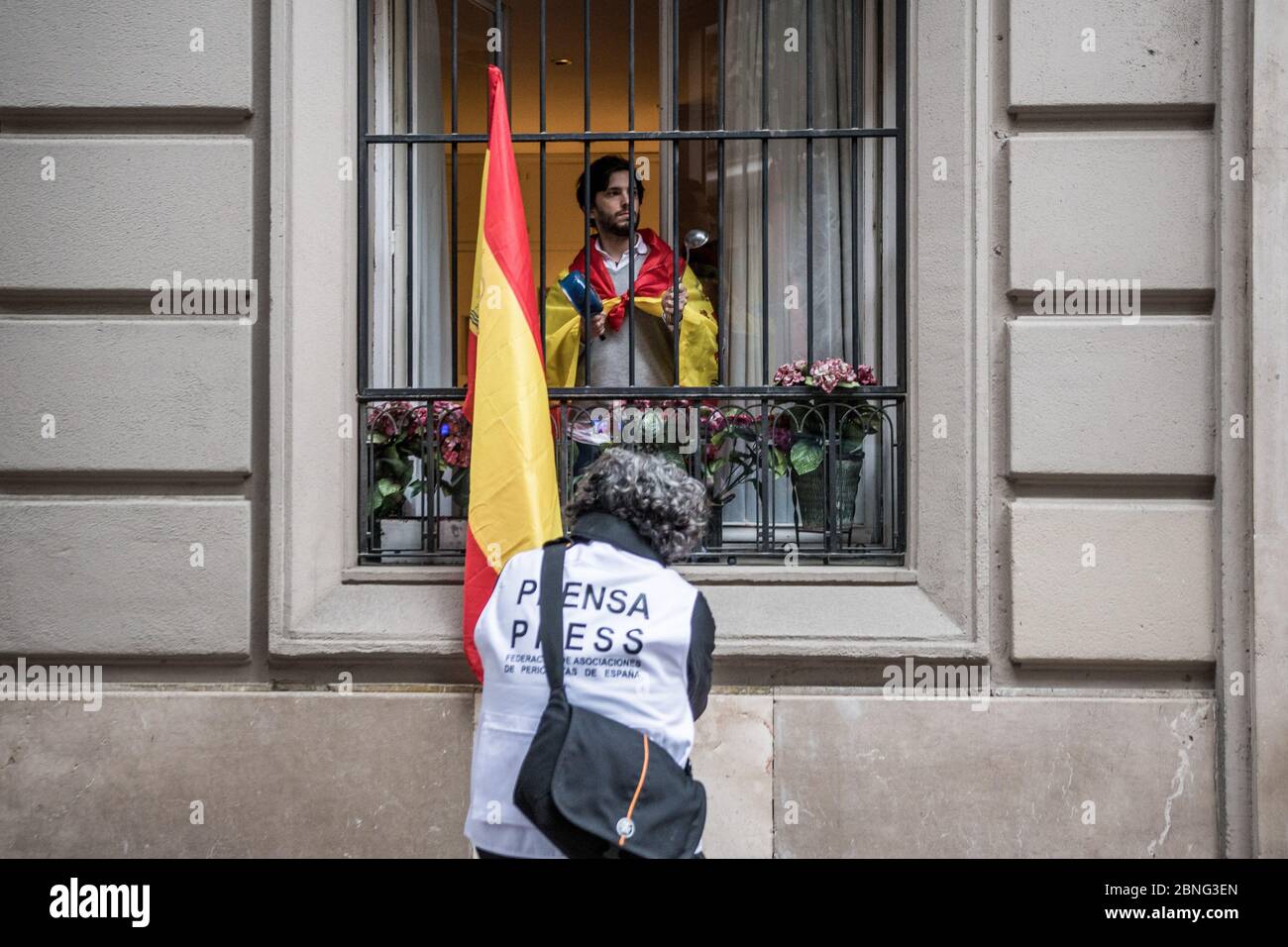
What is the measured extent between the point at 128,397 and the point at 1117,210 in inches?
154

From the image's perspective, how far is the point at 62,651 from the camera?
4695mm

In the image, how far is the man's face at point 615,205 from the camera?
5.20 meters

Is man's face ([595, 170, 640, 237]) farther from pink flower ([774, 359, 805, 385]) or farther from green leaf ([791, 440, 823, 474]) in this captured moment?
green leaf ([791, 440, 823, 474])

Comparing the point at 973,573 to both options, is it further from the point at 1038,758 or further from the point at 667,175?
the point at 667,175

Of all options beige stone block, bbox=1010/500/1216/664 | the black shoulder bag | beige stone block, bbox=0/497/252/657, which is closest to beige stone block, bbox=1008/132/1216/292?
beige stone block, bbox=1010/500/1216/664

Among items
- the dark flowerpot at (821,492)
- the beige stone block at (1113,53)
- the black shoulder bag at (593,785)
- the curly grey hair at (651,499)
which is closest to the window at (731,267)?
the dark flowerpot at (821,492)

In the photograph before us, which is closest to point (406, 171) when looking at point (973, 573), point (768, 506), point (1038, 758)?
point (768, 506)

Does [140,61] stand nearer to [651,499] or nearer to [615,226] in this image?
[615,226]

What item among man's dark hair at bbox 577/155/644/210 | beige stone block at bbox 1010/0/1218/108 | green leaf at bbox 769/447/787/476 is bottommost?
green leaf at bbox 769/447/787/476

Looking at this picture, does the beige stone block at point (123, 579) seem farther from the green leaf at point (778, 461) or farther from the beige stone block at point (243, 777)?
the green leaf at point (778, 461)

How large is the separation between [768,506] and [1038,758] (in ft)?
4.72

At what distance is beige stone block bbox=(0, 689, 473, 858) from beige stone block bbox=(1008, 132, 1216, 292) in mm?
2859

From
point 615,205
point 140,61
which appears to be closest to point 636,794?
point 615,205

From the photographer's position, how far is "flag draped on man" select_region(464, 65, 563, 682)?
14.0ft
